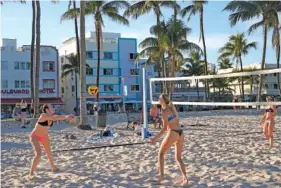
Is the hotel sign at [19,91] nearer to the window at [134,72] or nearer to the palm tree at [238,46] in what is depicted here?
the window at [134,72]

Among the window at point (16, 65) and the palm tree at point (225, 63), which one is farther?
the palm tree at point (225, 63)

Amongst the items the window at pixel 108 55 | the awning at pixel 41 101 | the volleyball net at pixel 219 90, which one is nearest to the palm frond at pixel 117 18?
the volleyball net at pixel 219 90

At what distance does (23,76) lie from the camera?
176ft

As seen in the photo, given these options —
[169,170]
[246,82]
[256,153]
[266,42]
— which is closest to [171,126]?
[169,170]

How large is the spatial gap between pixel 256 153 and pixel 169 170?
→ 249 cm

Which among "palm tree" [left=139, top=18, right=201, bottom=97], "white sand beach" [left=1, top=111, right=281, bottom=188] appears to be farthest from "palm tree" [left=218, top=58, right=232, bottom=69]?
"white sand beach" [left=1, top=111, right=281, bottom=188]

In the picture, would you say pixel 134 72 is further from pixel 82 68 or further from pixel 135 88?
pixel 82 68

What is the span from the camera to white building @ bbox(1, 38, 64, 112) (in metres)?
52.3

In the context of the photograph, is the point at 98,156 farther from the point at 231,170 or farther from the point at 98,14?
the point at 98,14

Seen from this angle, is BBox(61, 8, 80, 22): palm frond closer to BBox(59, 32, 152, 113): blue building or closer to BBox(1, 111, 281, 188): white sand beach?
BBox(1, 111, 281, 188): white sand beach

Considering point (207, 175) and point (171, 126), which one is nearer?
point (171, 126)

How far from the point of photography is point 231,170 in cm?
717

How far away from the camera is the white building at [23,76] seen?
5228 cm

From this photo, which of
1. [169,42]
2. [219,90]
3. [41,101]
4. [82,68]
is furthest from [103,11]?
Result: [219,90]
